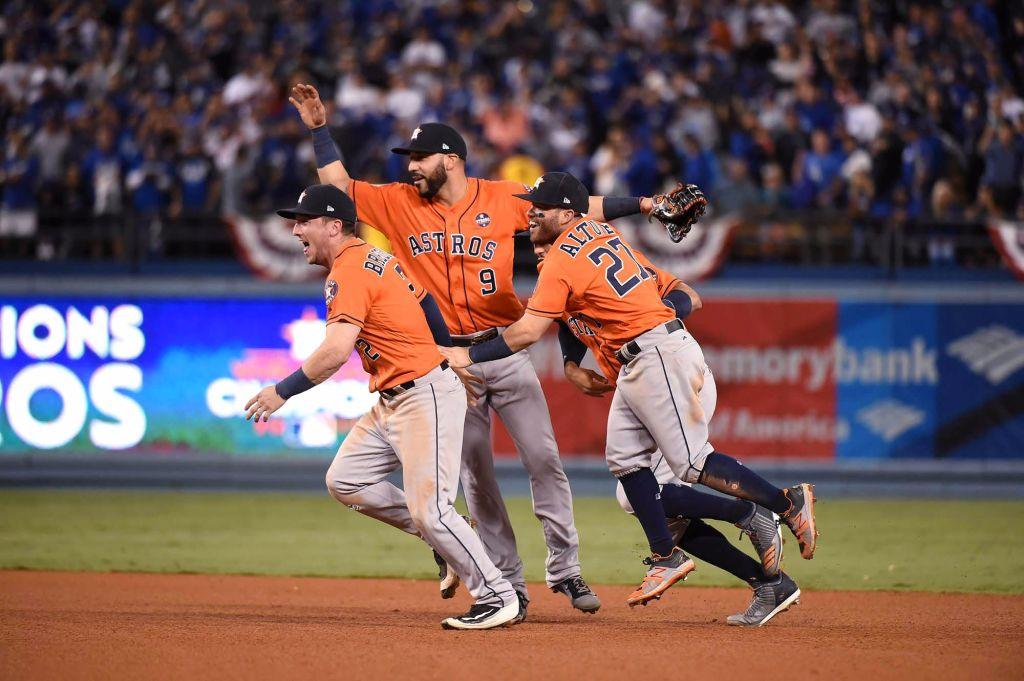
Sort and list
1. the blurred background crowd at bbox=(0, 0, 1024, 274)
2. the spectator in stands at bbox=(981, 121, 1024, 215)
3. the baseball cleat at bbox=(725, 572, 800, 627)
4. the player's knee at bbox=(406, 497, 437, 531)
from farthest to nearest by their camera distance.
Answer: the blurred background crowd at bbox=(0, 0, 1024, 274) → the spectator in stands at bbox=(981, 121, 1024, 215) → the baseball cleat at bbox=(725, 572, 800, 627) → the player's knee at bbox=(406, 497, 437, 531)

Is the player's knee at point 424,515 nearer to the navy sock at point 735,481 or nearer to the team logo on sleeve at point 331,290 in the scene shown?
the team logo on sleeve at point 331,290

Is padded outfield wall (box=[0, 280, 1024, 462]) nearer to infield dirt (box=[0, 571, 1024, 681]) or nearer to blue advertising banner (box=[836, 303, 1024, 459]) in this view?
blue advertising banner (box=[836, 303, 1024, 459])

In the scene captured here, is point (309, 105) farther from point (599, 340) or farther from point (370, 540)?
point (370, 540)

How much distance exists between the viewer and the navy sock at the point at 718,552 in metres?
6.80

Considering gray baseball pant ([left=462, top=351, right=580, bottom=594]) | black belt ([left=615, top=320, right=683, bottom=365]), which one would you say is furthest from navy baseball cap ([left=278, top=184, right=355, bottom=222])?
black belt ([left=615, top=320, right=683, bottom=365])

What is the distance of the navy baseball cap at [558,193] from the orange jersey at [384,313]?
2.59 feet

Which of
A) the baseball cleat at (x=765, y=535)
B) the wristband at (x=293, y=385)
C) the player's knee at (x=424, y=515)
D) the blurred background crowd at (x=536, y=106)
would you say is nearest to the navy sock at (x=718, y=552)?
the baseball cleat at (x=765, y=535)

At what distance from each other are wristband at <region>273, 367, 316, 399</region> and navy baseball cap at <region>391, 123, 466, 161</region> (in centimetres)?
141

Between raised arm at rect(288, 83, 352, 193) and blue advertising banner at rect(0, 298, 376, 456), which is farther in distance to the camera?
blue advertising banner at rect(0, 298, 376, 456)

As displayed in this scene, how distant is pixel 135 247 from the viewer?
13242 millimetres

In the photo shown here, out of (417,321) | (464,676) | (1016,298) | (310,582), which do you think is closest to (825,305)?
(1016,298)

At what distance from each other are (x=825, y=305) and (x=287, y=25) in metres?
8.09

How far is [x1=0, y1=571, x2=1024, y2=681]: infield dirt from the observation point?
217 inches

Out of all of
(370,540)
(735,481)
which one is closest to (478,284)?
(735,481)
